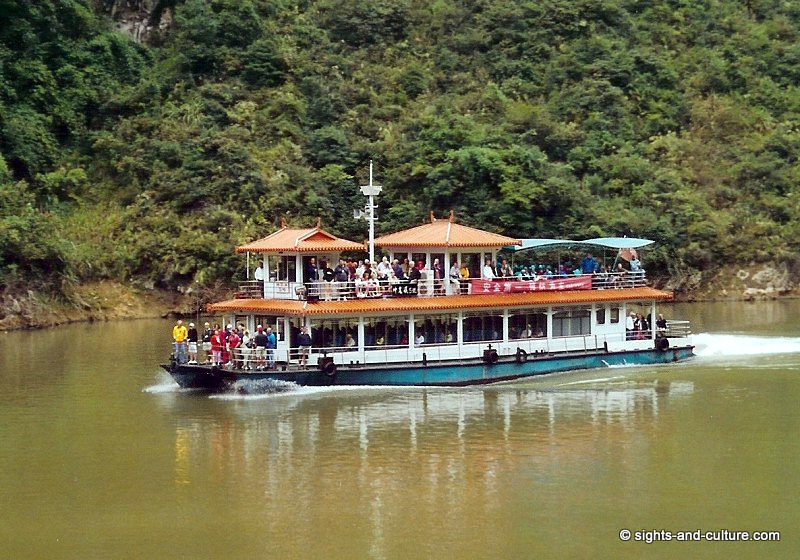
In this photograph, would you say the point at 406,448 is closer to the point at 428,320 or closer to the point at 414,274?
the point at 428,320

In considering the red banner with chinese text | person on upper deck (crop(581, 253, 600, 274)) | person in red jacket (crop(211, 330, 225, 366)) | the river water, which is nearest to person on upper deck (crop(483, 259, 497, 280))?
the red banner with chinese text

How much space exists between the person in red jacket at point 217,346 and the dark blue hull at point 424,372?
40 cm

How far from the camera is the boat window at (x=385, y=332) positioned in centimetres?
3253

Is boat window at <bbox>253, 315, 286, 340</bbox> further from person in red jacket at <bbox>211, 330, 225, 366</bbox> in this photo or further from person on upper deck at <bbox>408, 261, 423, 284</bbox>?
person on upper deck at <bbox>408, 261, 423, 284</bbox>

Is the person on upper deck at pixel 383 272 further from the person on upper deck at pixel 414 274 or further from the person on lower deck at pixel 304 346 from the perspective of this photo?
the person on lower deck at pixel 304 346

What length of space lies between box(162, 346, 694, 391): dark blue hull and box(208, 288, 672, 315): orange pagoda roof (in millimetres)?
1276

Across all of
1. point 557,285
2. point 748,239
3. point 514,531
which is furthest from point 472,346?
point 748,239

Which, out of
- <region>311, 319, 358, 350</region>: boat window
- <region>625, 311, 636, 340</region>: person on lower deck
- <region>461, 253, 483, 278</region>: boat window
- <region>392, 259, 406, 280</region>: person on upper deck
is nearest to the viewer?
<region>311, 319, 358, 350</region>: boat window

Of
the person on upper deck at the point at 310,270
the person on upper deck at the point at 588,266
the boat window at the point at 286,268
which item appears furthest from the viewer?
the person on upper deck at the point at 588,266

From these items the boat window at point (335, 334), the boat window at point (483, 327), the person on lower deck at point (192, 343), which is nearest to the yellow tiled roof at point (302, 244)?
the boat window at point (335, 334)

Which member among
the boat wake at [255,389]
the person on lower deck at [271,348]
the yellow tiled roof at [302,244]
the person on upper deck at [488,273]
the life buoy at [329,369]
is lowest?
the boat wake at [255,389]

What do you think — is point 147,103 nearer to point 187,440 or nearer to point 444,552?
point 187,440

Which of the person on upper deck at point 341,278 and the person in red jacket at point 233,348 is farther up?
the person on upper deck at point 341,278

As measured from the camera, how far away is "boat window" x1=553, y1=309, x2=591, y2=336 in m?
34.9
